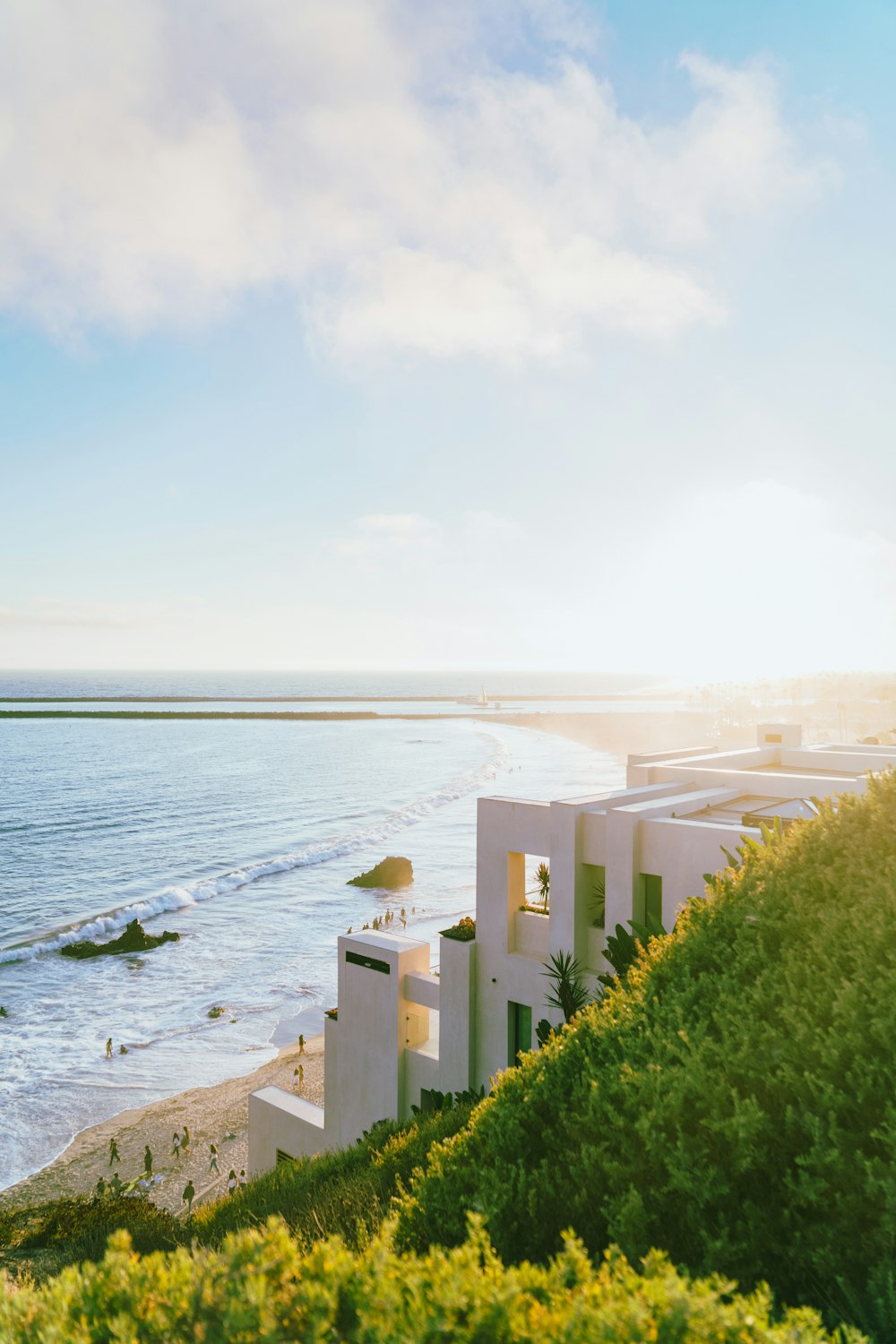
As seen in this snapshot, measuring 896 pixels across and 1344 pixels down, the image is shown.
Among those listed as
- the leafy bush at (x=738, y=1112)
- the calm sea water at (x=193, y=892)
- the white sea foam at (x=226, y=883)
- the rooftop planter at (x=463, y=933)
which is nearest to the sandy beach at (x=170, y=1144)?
the calm sea water at (x=193, y=892)

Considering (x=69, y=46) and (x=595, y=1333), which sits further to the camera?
(x=69, y=46)

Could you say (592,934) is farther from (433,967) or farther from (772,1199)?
(433,967)

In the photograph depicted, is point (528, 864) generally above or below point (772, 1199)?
below

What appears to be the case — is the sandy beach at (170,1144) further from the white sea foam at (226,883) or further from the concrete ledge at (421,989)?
the white sea foam at (226,883)

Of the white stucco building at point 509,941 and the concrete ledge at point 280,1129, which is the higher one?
the white stucco building at point 509,941

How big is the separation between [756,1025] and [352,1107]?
12143 millimetres

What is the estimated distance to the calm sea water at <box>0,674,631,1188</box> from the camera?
71.1 feet

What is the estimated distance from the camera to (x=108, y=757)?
82750 millimetres

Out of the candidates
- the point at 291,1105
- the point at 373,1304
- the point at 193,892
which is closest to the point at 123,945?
the point at 193,892

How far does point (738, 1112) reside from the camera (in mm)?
5230

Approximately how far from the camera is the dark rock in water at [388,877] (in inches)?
1476

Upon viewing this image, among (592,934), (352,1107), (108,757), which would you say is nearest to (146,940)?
(352,1107)

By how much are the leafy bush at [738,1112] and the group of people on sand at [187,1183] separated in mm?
11482

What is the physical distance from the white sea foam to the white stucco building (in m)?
18.7
